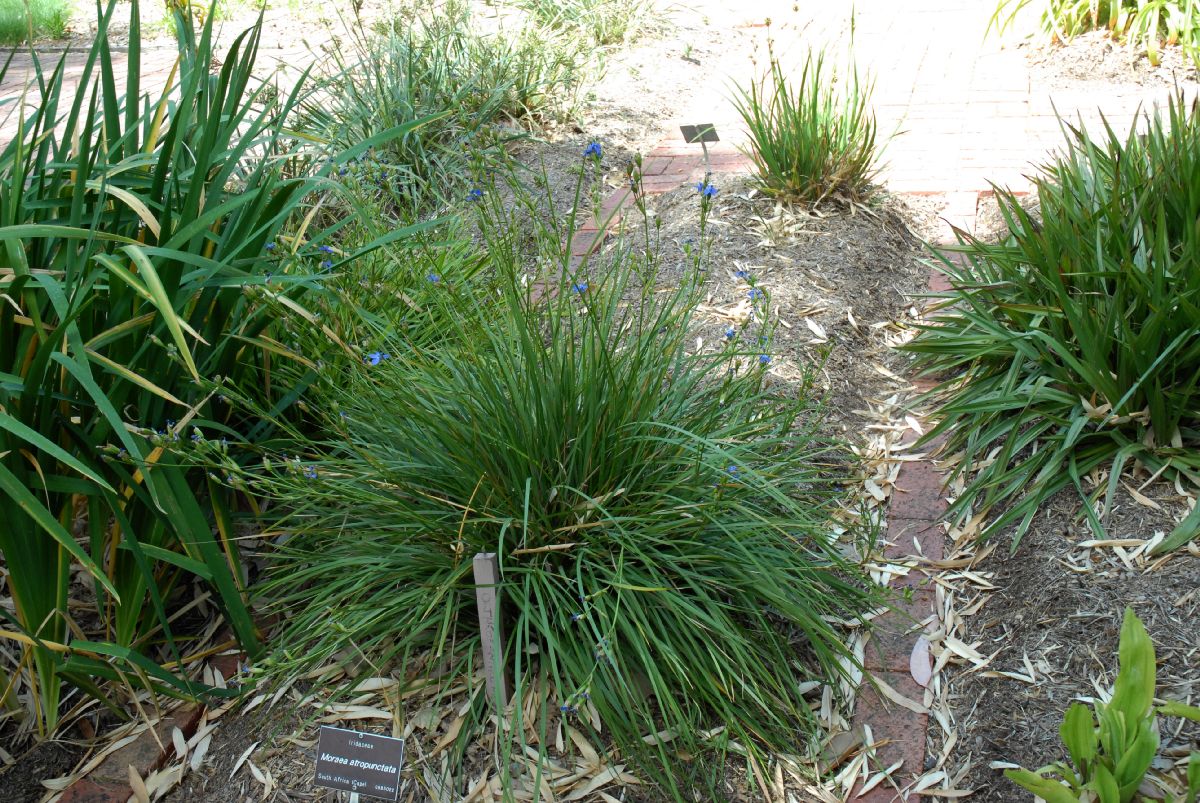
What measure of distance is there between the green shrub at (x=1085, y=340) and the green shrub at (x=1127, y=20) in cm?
318

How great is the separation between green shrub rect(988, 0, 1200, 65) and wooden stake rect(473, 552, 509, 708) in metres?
5.48

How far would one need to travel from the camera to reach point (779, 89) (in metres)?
4.38

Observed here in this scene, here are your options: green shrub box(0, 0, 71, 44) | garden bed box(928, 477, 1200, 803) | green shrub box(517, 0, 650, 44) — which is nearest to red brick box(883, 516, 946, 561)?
garden bed box(928, 477, 1200, 803)

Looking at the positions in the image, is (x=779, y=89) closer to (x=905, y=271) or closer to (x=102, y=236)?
(x=905, y=271)

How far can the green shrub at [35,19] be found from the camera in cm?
972

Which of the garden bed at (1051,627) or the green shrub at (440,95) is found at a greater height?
the green shrub at (440,95)

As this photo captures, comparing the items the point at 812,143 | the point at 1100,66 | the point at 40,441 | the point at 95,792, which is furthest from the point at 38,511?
the point at 1100,66

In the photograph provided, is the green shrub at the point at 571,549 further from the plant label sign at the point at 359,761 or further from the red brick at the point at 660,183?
the red brick at the point at 660,183

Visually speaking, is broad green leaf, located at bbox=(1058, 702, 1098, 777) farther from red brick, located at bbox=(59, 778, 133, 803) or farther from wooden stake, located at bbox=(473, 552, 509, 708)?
red brick, located at bbox=(59, 778, 133, 803)

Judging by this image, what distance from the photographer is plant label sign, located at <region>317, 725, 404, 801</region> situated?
2266 mm

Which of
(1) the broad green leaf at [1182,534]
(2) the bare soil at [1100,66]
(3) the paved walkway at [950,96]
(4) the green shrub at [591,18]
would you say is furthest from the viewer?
(4) the green shrub at [591,18]

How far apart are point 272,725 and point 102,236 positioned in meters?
1.18

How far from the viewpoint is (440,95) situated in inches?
221

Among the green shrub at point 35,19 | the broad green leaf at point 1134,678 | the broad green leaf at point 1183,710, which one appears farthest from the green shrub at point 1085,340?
the green shrub at point 35,19
